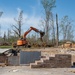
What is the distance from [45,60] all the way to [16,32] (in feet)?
132

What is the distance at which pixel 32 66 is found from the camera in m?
12.5

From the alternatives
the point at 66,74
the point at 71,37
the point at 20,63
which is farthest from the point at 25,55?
the point at 71,37

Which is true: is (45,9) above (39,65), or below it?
above

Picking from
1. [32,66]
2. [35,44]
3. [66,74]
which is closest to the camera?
[66,74]

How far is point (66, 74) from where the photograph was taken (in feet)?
32.5

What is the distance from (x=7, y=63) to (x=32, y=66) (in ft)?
9.32

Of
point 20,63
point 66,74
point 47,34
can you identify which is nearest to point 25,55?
point 20,63

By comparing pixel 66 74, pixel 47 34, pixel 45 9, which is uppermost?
pixel 45 9

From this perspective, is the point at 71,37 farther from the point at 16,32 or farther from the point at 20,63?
the point at 20,63

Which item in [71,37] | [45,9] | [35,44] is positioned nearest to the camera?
[35,44]

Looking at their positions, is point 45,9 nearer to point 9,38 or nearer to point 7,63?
point 9,38

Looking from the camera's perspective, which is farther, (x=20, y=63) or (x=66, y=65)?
(x=20, y=63)

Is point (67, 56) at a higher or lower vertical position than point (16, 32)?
lower

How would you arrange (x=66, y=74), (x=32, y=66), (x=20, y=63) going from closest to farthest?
(x=66, y=74) < (x=32, y=66) < (x=20, y=63)
